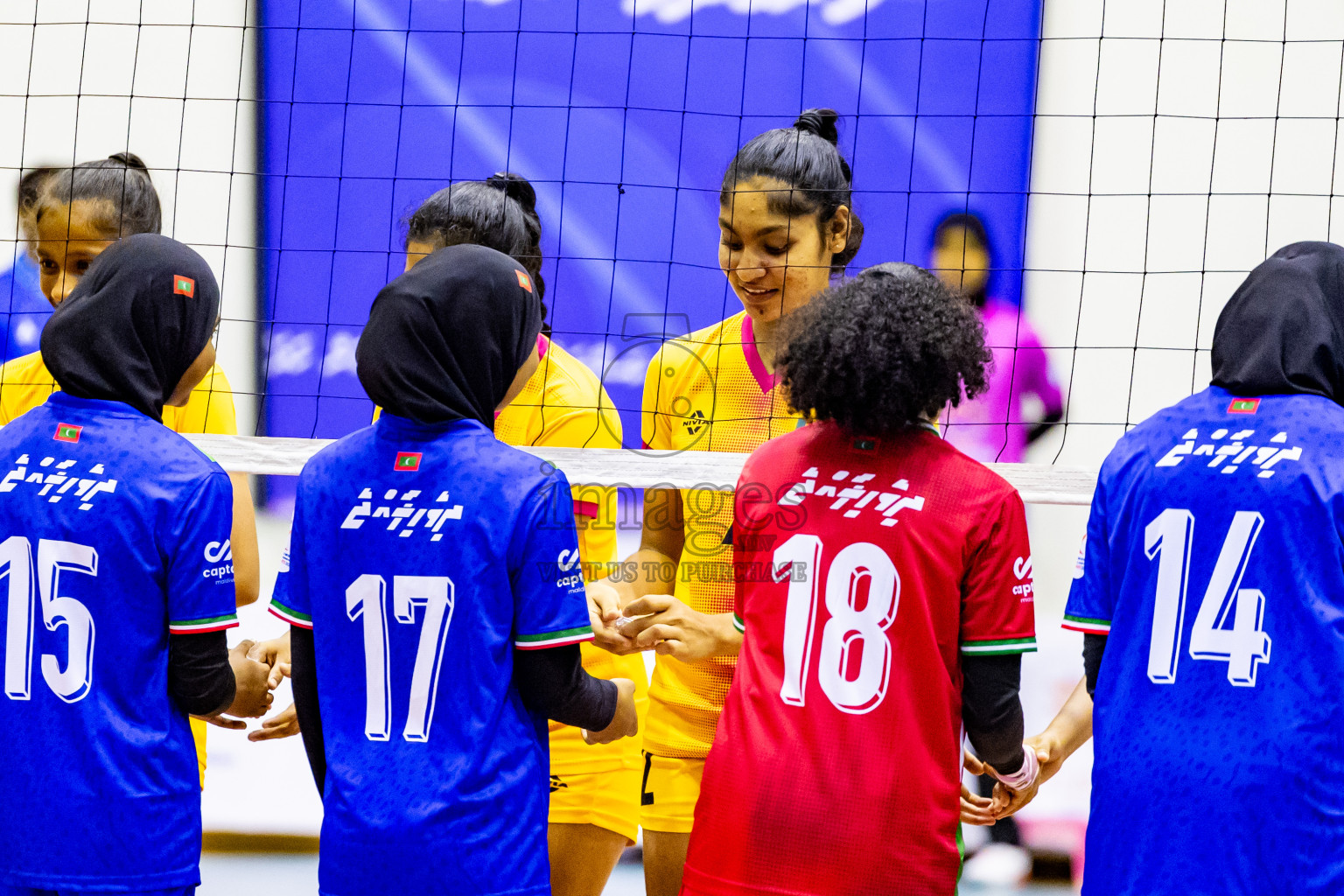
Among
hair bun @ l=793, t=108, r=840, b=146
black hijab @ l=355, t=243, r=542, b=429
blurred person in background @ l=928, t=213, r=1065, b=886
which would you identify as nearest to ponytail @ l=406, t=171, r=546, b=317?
hair bun @ l=793, t=108, r=840, b=146

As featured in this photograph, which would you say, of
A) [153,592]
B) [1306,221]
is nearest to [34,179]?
[153,592]

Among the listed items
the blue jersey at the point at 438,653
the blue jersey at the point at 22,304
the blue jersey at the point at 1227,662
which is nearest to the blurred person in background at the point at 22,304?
the blue jersey at the point at 22,304

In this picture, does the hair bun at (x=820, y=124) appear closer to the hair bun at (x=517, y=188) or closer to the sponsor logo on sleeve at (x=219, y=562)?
the hair bun at (x=517, y=188)

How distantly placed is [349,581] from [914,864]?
0.91 metres

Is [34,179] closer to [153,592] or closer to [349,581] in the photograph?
[153,592]

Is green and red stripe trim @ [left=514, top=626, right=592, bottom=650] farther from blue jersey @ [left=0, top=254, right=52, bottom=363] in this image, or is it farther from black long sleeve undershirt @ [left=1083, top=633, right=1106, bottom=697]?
blue jersey @ [left=0, top=254, right=52, bottom=363]

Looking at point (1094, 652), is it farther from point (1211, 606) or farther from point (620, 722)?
point (620, 722)

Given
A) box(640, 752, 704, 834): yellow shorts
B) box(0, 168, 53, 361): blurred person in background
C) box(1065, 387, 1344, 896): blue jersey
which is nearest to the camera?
box(1065, 387, 1344, 896): blue jersey

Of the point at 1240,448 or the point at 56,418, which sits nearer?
the point at 1240,448

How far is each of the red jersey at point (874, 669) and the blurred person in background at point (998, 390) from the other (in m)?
2.17

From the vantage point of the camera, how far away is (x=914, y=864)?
169 cm

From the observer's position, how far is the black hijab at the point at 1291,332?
1.72m

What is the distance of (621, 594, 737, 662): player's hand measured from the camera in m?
2.04

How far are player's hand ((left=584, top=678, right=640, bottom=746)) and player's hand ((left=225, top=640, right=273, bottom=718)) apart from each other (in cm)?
66
